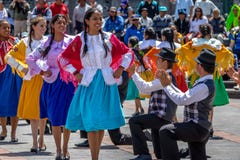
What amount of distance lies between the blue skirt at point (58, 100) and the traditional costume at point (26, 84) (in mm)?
677

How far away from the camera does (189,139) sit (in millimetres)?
10797

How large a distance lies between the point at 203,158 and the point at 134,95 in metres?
6.88

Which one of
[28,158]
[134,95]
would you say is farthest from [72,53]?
[134,95]

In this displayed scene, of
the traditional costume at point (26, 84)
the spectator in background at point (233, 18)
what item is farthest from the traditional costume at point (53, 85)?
the spectator in background at point (233, 18)

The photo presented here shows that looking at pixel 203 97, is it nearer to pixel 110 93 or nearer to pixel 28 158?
pixel 110 93

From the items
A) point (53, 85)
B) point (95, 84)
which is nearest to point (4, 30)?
point (53, 85)

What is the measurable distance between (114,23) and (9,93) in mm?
11175

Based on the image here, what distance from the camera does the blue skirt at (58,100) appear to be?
40.3 feet

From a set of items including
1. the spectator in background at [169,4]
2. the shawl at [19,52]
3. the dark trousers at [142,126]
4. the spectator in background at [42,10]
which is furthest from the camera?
the spectator in background at [169,4]

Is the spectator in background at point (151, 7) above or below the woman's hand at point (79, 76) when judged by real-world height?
above

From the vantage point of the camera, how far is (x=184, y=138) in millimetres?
10797

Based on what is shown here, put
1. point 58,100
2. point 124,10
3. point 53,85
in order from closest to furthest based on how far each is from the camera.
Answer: point 58,100, point 53,85, point 124,10

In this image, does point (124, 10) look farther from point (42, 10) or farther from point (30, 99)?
point (30, 99)

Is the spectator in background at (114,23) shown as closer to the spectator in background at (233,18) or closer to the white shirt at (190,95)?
the spectator in background at (233,18)
